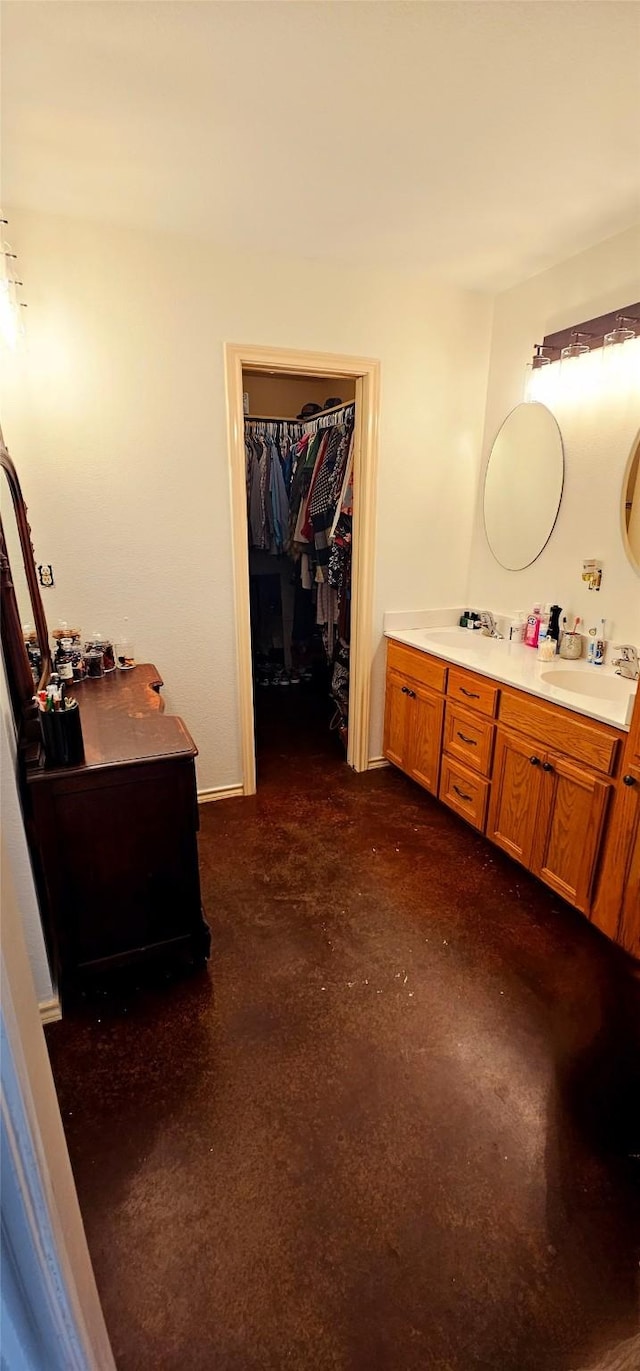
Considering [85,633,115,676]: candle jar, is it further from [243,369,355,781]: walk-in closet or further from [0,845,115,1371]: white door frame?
[0,845,115,1371]: white door frame

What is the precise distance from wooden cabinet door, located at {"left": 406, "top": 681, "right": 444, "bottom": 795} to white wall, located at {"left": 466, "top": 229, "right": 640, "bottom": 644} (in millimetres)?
686

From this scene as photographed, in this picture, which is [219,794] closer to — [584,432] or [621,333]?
[584,432]

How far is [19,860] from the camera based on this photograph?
1447 millimetres

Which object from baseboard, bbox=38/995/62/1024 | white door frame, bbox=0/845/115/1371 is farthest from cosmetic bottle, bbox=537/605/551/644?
white door frame, bbox=0/845/115/1371

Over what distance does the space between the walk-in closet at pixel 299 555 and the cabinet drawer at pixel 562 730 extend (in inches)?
50.9

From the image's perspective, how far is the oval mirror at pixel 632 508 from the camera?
2.20 metres

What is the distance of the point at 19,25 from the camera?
1246 millimetres

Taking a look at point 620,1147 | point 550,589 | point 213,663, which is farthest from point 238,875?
point 550,589

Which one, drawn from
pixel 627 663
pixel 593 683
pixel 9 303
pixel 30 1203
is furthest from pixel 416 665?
pixel 30 1203

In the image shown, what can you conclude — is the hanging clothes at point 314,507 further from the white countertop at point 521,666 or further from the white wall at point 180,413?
the white countertop at point 521,666

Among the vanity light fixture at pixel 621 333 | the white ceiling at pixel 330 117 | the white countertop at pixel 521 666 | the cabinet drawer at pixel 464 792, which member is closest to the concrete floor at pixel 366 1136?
the cabinet drawer at pixel 464 792

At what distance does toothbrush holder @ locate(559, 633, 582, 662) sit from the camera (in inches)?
96.9

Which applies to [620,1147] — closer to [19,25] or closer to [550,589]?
[550,589]

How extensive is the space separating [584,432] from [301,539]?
5.64 ft
